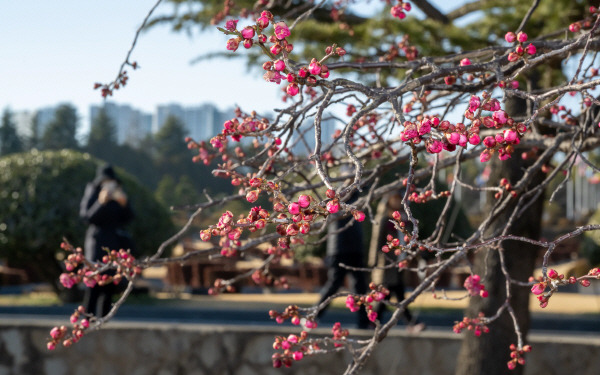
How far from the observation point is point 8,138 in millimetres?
55000

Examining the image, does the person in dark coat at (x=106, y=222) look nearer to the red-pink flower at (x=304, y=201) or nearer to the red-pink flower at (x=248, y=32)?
the red-pink flower at (x=248, y=32)

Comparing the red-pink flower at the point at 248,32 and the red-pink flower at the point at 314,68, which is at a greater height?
the red-pink flower at the point at 248,32

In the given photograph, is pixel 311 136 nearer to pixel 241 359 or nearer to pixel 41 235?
pixel 241 359

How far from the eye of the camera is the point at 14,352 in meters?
5.84

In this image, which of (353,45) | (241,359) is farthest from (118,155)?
(241,359)

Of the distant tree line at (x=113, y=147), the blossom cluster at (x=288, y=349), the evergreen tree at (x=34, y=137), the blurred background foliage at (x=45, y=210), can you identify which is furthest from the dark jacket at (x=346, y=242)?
the evergreen tree at (x=34, y=137)

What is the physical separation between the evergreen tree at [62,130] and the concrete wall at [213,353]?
2103 inches

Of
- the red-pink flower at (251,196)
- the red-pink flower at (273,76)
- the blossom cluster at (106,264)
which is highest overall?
the red-pink flower at (273,76)

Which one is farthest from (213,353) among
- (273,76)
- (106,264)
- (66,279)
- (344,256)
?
(273,76)

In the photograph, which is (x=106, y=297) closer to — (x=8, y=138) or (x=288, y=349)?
(x=288, y=349)

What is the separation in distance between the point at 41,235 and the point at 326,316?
5.51 metres

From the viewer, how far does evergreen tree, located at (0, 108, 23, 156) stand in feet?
178

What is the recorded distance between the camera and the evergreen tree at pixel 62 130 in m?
57.2

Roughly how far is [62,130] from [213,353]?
187 ft
